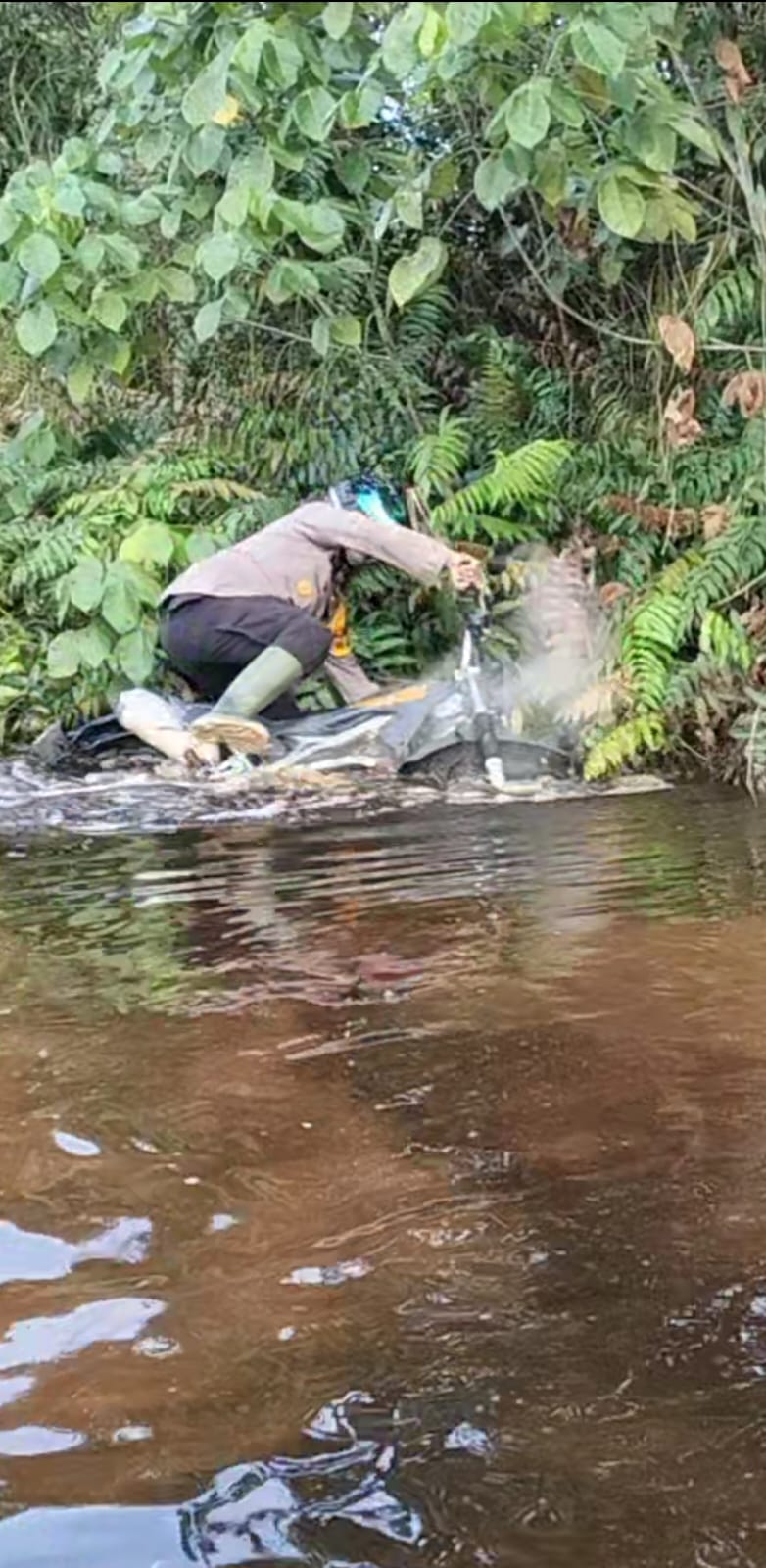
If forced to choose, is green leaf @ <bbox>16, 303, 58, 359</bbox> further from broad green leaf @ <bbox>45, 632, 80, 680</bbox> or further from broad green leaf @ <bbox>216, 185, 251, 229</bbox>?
broad green leaf @ <bbox>45, 632, 80, 680</bbox>

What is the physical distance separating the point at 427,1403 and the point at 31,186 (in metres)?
6.66

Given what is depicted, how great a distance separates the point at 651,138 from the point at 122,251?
268 cm

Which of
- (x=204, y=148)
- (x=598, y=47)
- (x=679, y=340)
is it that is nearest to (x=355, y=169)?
(x=204, y=148)

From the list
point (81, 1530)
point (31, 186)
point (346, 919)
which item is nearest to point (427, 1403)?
point (81, 1530)

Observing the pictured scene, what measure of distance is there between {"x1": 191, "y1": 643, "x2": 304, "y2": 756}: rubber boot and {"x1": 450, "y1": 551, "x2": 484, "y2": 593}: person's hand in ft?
2.58

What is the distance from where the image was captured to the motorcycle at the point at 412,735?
6387mm

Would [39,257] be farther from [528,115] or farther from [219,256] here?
[528,115]

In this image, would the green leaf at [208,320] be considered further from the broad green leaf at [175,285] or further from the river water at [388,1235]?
the river water at [388,1235]

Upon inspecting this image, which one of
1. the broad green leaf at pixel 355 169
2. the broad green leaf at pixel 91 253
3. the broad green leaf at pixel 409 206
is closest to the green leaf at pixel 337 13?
the broad green leaf at pixel 409 206

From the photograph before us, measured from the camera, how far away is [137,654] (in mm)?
7457

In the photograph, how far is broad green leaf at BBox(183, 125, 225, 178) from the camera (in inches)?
252

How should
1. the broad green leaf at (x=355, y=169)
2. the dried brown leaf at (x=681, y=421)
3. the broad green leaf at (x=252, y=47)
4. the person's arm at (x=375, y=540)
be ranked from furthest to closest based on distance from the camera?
the broad green leaf at (x=355, y=169) < the dried brown leaf at (x=681, y=421) < the person's arm at (x=375, y=540) < the broad green leaf at (x=252, y=47)

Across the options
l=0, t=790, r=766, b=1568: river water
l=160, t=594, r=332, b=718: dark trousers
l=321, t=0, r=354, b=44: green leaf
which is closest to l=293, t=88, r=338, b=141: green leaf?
l=160, t=594, r=332, b=718: dark trousers

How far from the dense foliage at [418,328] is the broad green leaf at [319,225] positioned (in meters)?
0.02
